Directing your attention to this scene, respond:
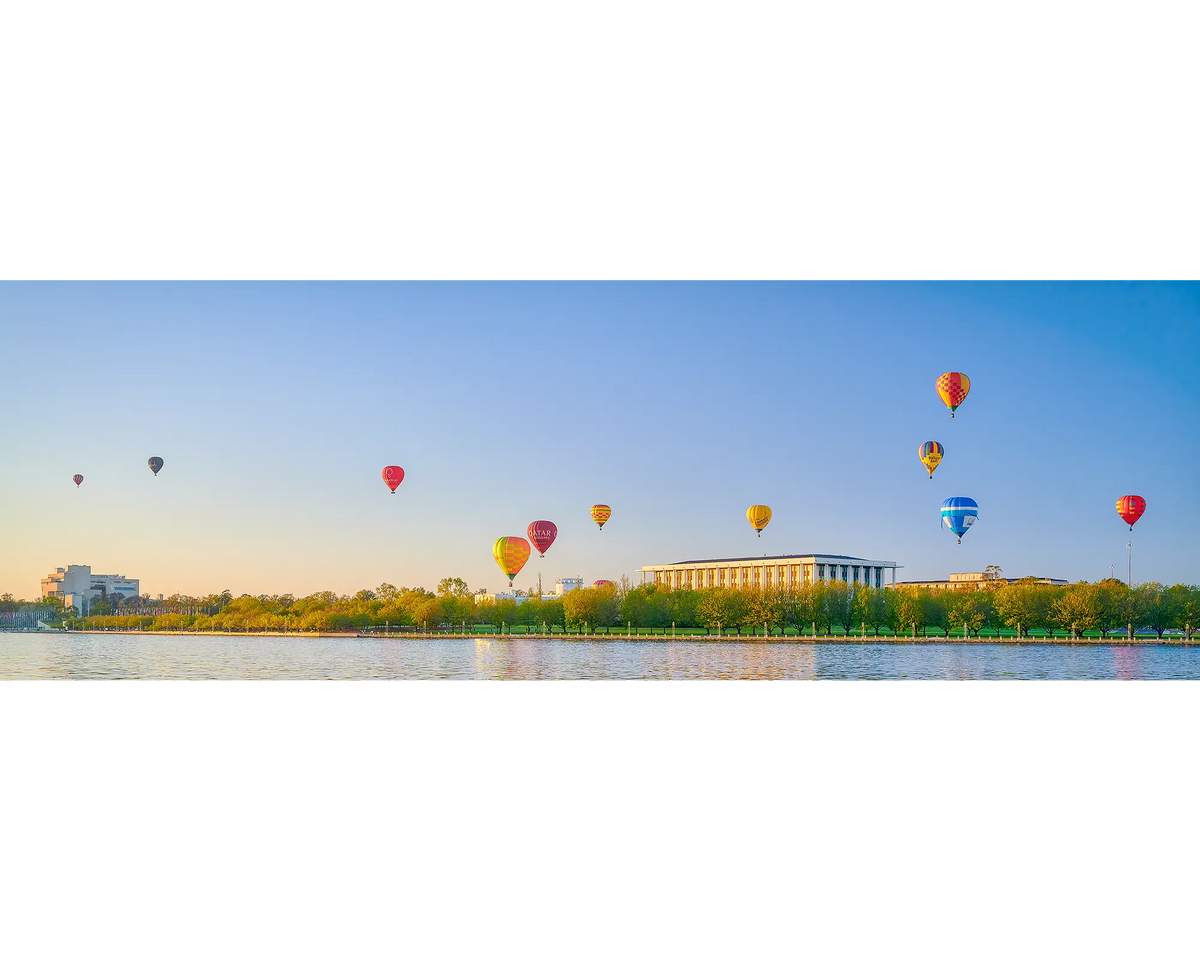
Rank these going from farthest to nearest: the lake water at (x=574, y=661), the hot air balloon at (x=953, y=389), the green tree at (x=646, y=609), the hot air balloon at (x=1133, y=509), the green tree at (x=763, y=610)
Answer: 1. the green tree at (x=646, y=609)
2. the green tree at (x=763, y=610)
3. the lake water at (x=574, y=661)
4. the hot air balloon at (x=1133, y=509)
5. the hot air balloon at (x=953, y=389)

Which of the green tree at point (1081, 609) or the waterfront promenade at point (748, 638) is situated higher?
the green tree at point (1081, 609)

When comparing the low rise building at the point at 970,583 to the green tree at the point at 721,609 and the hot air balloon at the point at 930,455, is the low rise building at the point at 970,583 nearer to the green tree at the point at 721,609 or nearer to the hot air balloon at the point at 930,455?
the green tree at the point at 721,609

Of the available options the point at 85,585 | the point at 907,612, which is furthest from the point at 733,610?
the point at 85,585

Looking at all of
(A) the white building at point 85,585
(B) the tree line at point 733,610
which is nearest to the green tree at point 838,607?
(B) the tree line at point 733,610

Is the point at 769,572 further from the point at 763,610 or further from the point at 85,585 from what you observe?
the point at 85,585

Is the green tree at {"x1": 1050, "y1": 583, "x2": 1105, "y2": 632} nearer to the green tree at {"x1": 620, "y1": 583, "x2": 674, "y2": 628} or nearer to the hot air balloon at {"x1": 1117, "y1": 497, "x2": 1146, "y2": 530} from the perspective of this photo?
the hot air balloon at {"x1": 1117, "y1": 497, "x2": 1146, "y2": 530}

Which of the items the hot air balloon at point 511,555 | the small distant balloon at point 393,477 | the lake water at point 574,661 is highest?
the small distant balloon at point 393,477
